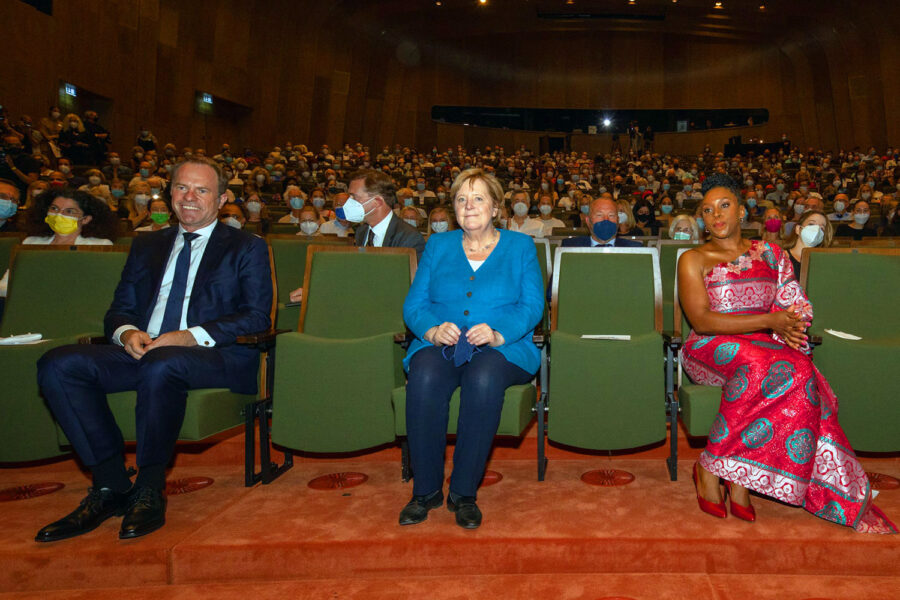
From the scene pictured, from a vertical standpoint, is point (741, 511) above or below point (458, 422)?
below

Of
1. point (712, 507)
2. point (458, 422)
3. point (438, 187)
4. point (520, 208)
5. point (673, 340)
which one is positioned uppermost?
point (438, 187)

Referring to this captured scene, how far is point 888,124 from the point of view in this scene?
14.2 meters

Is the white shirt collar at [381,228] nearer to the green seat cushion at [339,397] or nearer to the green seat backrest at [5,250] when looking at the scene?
the green seat cushion at [339,397]

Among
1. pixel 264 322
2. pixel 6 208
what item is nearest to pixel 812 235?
pixel 264 322

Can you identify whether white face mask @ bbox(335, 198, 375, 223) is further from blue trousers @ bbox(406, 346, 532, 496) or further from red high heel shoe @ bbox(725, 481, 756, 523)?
red high heel shoe @ bbox(725, 481, 756, 523)

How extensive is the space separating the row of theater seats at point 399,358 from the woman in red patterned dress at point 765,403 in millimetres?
95

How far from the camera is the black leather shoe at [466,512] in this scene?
1.54 meters

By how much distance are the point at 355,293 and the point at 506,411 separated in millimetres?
693

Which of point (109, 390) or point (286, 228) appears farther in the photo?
point (286, 228)

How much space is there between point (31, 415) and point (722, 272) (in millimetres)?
2008

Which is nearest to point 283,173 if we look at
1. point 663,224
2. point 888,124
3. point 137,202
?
point 137,202

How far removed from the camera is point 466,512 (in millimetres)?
1567

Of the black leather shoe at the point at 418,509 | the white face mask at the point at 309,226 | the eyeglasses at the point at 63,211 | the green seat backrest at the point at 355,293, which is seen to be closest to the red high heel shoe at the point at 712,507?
the black leather shoe at the point at 418,509

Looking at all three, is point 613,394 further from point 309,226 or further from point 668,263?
point 309,226
